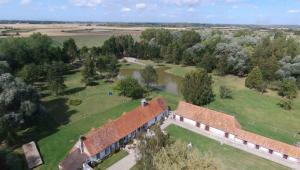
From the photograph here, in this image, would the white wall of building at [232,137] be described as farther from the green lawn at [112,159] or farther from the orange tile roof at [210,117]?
the green lawn at [112,159]

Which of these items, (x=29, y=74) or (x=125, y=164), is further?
(x=29, y=74)

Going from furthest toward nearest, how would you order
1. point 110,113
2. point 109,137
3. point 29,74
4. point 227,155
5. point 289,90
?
point 29,74, point 289,90, point 110,113, point 227,155, point 109,137

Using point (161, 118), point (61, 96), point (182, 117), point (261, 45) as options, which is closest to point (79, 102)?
point (61, 96)

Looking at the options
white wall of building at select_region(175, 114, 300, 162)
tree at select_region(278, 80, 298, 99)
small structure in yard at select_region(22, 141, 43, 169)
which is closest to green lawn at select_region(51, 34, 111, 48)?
→ tree at select_region(278, 80, 298, 99)

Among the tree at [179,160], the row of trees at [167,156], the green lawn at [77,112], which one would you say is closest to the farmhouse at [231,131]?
the green lawn at [77,112]

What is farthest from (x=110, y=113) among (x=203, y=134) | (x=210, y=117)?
(x=210, y=117)

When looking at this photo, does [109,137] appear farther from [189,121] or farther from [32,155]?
A: [189,121]
